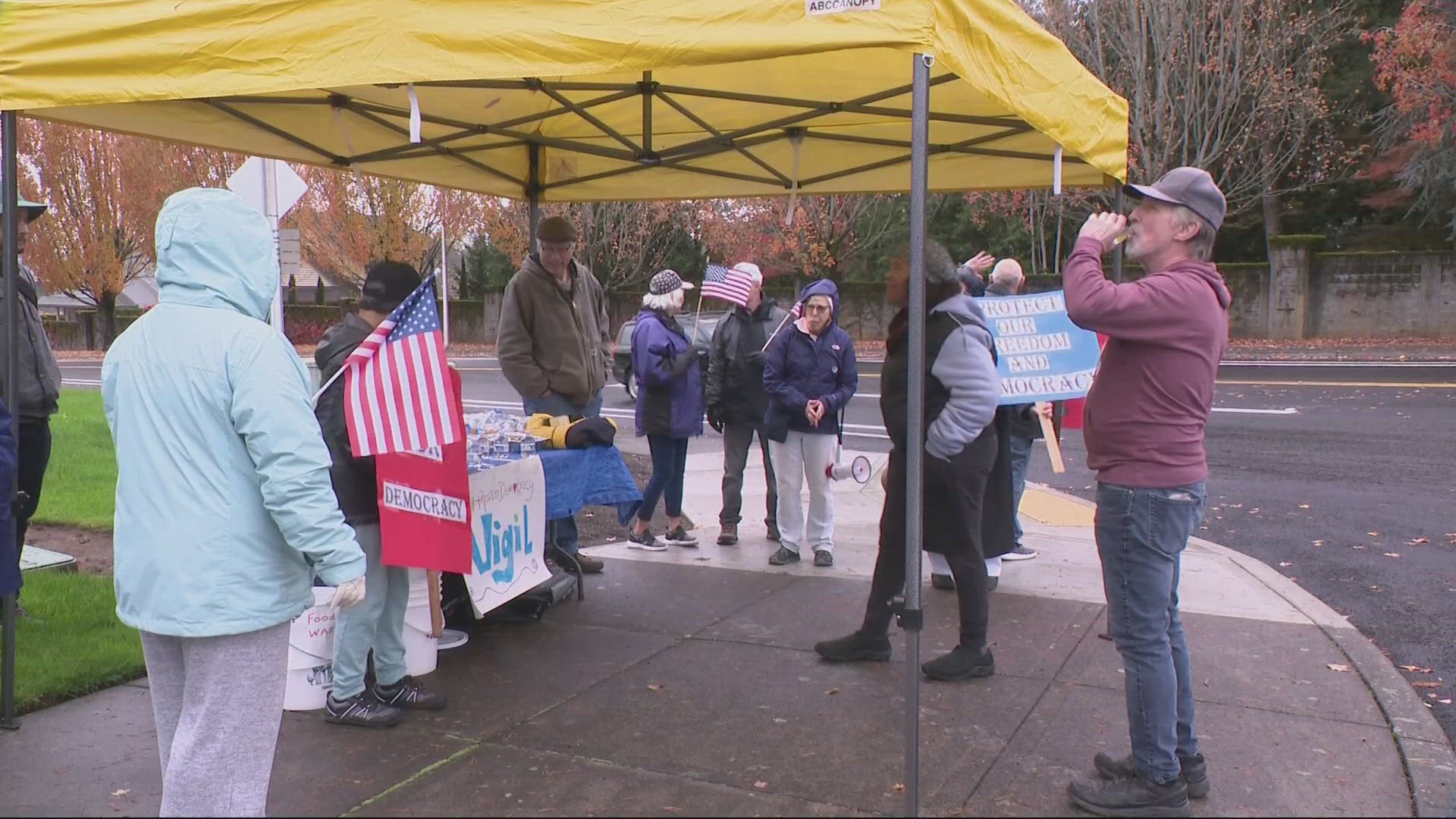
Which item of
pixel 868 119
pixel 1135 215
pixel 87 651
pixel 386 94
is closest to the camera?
pixel 1135 215

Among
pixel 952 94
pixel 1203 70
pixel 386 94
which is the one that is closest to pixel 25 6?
pixel 386 94

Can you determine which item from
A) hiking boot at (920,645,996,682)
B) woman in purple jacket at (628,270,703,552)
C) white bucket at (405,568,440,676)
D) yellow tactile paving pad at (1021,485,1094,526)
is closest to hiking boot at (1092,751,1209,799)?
hiking boot at (920,645,996,682)

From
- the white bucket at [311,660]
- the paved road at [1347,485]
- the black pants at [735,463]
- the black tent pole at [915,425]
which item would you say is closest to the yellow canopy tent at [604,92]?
the black tent pole at [915,425]

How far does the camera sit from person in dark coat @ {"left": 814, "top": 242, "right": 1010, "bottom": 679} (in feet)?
15.1

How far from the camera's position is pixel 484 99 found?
5617 millimetres

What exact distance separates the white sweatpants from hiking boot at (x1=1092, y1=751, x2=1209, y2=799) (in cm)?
335

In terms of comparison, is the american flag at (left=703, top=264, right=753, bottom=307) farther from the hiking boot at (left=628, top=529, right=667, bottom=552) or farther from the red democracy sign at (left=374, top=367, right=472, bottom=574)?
the red democracy sign at (left=374, top=367, right=472, bottom=574)

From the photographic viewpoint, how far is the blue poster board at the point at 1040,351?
617 centimetres

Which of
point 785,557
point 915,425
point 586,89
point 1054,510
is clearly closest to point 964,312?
point 915,425

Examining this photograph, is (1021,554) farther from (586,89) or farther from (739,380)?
(586,89)

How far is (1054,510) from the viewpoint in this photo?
28.8ft

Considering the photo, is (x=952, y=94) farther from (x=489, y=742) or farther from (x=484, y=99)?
(x=489, y=742)

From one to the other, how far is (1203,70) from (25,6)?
86.2 ft

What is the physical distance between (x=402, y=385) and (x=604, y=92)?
7.84 ft
